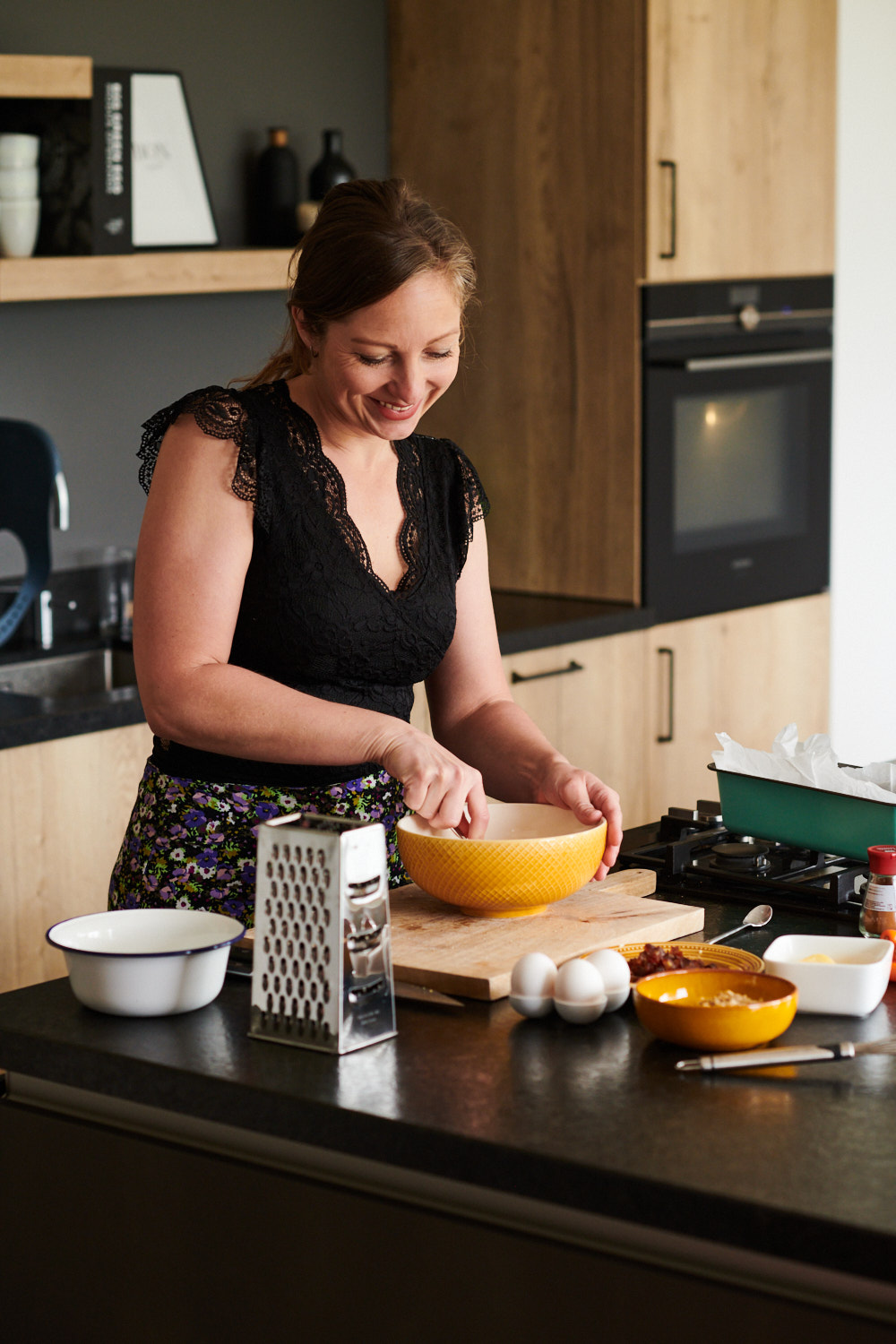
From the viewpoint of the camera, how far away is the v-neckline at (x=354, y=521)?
1.80 meters

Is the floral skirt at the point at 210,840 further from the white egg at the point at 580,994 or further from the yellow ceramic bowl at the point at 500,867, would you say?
the white egg at the point at 580,994

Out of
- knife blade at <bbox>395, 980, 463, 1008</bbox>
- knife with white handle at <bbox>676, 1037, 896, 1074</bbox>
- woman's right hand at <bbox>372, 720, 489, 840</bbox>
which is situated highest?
woman's right hand at <bbox>372, 720, 489, 840</bbox>

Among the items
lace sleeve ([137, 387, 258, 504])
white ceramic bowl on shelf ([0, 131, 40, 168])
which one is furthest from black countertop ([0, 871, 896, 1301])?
white ceramic bowl on shelf ([0, 131, 40, 168])

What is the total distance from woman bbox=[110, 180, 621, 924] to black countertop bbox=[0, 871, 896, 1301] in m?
0.29

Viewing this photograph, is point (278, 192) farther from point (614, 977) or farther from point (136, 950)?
point (614, 977)

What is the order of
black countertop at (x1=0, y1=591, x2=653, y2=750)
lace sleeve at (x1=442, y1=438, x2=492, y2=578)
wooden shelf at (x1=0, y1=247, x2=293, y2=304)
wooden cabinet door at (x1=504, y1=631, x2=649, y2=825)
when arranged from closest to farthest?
lace sleeve at (x1=442, y1=438, x2=492, y2=578), black countertop at (x1=0, y1=591, x2=653, y2=750), wooden shelf at (x1=0, y1=247, x2=293, y2=304), wooden cabinet door at (x1=504, y1=631, x2=649, y2=825)

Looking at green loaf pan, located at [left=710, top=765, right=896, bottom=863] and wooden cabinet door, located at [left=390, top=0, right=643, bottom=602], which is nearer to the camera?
green loaf pan, located at [left=710, top=765, right=896, bottom=863]

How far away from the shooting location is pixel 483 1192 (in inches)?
45.4

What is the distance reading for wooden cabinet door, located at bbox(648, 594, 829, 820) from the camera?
11.9ft

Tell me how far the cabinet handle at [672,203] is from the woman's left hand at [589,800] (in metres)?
A: 1.99

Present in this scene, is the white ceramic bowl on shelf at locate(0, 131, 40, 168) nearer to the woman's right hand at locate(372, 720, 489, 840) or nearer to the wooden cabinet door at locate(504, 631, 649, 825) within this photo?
the wooden cabinet door at locate(504, 631, 649, 825)

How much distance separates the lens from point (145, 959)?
1298mm

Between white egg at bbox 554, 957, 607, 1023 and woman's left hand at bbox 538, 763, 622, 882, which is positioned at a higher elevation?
woman's left hand at bbox 538, 763, 622, 882

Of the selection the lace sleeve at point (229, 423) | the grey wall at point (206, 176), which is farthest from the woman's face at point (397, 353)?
the grey wall at point (206, 176)
